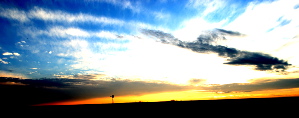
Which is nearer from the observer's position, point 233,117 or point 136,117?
point 233,117

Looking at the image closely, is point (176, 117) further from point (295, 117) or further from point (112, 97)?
point (112, 97)

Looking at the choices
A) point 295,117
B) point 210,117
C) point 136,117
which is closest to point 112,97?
point 136,117

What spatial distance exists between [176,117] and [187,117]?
133cm

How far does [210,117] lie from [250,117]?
14.2 ft

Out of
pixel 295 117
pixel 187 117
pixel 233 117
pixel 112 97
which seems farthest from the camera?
pixel 112 97

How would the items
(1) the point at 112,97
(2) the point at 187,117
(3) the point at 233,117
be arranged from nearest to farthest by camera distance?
1. (3) the point at 233,117
2. (2) the point at 187,117
3. (1) the point at 112,97

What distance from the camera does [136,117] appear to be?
19.3m

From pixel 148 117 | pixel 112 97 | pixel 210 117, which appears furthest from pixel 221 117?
pixel 112 97

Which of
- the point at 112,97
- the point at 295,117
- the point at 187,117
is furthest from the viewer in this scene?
the point at 112,97

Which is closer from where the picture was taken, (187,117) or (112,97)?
(187,117)

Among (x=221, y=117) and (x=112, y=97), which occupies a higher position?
(x=221, y=117)

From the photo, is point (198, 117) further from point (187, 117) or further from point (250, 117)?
point (250, 117)

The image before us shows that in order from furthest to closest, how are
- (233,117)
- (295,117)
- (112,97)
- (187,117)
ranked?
(112,97), (187,117), (233,117), (295,117)

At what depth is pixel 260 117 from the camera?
16.9m
